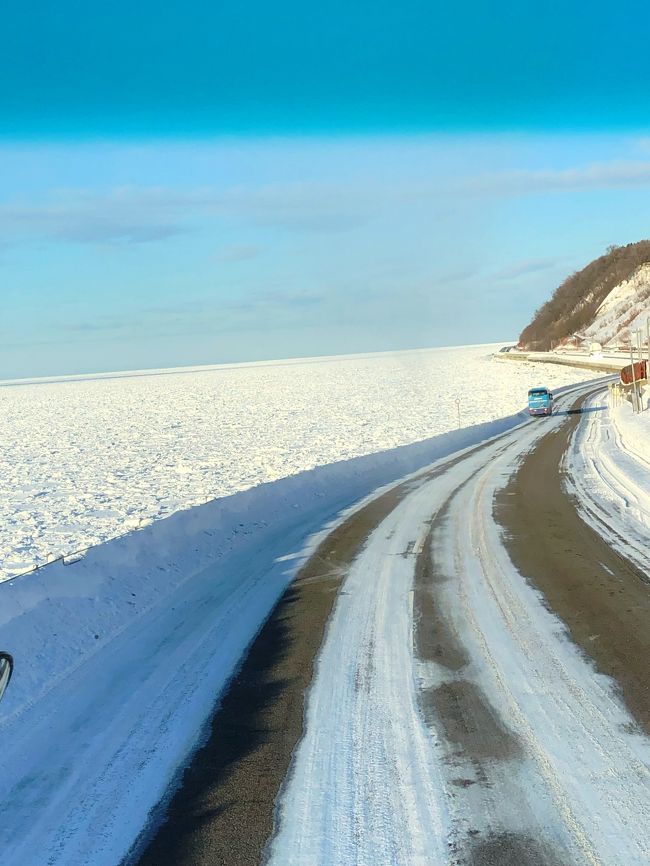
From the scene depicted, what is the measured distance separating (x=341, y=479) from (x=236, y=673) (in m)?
15.4

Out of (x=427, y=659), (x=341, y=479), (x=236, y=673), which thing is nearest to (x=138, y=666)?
(x=236, y=673)

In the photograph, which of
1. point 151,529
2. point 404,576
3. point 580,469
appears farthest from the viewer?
point 580,469

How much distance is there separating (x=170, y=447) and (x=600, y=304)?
376 feet

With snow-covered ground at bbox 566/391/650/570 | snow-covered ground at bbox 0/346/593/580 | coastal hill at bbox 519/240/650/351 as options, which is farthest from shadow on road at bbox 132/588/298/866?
coastal hill at bbox 519/240/650/351

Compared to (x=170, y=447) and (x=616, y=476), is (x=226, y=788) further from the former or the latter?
(x=170, y=447)

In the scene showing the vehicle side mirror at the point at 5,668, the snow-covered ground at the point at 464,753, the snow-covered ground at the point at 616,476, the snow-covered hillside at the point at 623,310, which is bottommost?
the snow-covered ground at the point at 616,476

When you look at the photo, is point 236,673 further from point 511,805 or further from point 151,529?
point 151,529

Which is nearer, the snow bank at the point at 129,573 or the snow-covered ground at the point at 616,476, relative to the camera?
the snow bank at the point at 129,573

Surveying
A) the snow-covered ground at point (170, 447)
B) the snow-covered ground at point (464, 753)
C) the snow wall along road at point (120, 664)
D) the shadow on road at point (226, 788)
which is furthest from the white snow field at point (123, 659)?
the snow-covered ground at point (170, 447)

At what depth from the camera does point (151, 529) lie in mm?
12625

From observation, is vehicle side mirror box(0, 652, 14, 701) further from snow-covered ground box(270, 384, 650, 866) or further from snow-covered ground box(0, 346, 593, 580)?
snow-covered ground box(0, 346, 593, 580)

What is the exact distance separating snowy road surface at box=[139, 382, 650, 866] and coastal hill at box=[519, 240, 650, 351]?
106 metres

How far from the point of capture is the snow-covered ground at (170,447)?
59.8 ft

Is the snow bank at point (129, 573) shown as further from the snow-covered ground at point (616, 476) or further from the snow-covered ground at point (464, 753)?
the snow-covered ground at point (616, 476)
